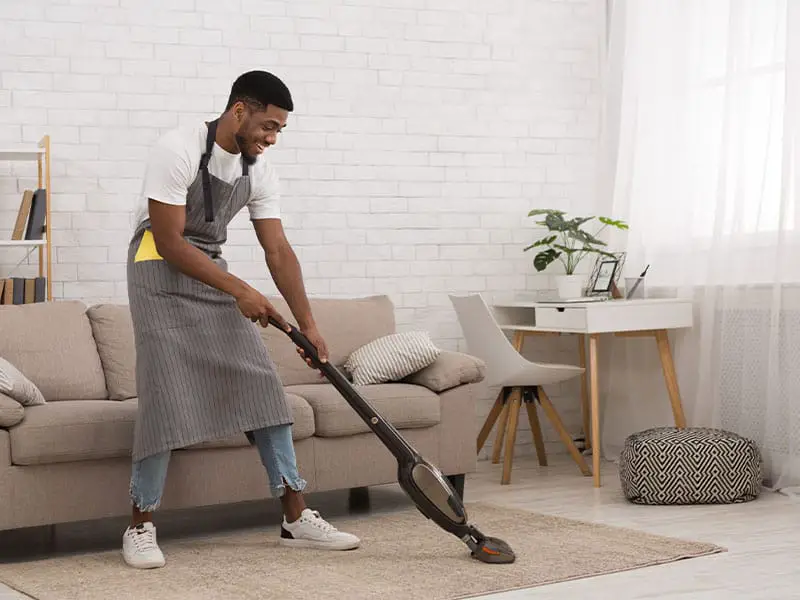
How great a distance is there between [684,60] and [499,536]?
2.43 m

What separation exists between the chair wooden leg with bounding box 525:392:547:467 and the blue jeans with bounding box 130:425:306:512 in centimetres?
179

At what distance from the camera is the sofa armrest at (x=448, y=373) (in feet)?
14.4

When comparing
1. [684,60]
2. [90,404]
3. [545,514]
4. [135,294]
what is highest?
[684,60]

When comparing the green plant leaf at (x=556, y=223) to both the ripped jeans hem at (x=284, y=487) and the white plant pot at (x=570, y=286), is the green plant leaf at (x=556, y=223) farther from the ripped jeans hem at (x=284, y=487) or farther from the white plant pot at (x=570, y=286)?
the ripped jeans hem at (x=284, y=487)

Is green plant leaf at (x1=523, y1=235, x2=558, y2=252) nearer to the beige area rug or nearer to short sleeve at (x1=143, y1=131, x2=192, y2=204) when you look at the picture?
the beige area rug

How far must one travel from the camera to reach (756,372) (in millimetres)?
4812

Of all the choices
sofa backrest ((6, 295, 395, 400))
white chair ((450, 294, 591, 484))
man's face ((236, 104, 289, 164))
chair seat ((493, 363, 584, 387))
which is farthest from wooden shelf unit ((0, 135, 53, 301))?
chair seat ((493, 363, 584, 387))

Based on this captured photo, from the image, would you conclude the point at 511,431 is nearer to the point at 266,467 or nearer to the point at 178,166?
the point at 266,467

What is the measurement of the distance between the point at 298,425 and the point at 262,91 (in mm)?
1197

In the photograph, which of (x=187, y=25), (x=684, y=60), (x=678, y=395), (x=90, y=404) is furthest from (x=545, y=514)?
(x=187, y=25)

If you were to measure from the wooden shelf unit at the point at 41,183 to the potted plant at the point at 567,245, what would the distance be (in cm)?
201

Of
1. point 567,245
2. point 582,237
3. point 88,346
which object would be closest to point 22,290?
point 88,346

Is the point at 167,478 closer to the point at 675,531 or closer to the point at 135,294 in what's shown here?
the point at 135,294

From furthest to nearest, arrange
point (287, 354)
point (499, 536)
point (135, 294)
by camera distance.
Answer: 1. point (287, 354)
2. point (499, 536)
3. point (135, 294)
